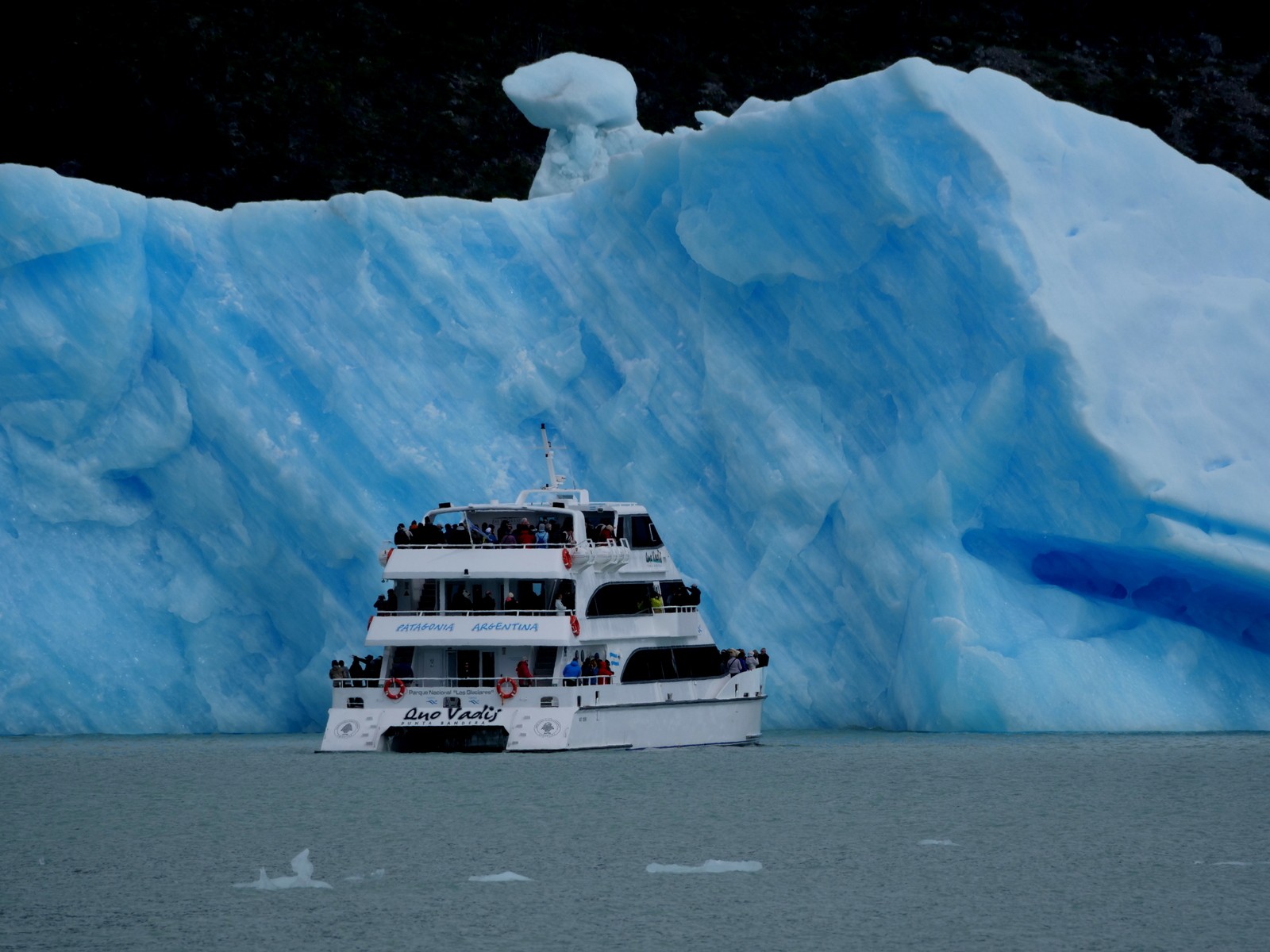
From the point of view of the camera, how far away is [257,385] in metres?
25.1

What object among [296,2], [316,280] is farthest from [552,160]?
[296,2]

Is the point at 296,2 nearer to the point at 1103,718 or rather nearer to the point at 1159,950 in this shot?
the point at 1103,718

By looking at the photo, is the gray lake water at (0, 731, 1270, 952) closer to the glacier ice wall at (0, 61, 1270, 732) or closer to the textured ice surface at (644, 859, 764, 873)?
the textured ice surface at (644, 859, 764, 873)

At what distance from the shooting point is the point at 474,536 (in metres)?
21.8

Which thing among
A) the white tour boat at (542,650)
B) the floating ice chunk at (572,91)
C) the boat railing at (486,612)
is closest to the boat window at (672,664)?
the white tour boat at (542,650)

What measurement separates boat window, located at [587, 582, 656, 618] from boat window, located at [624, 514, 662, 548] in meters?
0.44

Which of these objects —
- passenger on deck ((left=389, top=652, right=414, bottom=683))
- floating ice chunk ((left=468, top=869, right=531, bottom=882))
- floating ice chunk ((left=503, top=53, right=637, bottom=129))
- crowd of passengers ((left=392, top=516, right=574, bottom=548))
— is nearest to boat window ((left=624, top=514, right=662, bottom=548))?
crowd of passengers ((left=392, top=516, right=574, bottom=548))

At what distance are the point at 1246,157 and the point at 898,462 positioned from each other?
24536 millimetres

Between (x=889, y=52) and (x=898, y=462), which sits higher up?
(x=889, y=52)

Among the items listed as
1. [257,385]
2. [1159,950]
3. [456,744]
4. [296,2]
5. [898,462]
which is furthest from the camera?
[296,2]

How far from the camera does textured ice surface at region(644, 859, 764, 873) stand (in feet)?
42.8

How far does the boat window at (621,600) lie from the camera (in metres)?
21.6

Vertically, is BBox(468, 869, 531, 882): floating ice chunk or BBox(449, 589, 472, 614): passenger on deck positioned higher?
BBox(449, 589, 472, 614): passenger on deck

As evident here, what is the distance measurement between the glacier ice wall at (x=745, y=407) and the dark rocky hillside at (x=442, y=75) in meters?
19.2
